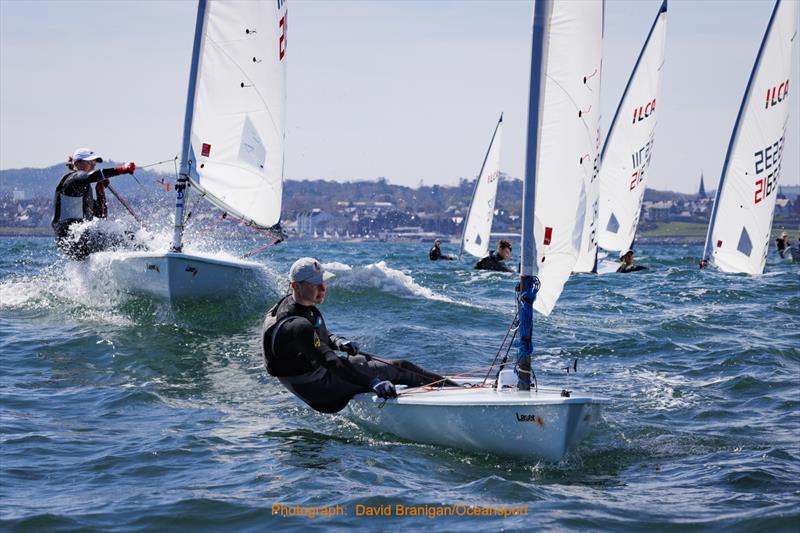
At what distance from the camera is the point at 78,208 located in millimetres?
11734

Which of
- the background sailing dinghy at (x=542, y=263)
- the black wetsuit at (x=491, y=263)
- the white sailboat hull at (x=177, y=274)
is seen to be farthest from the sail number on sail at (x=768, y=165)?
the background sailing dinghy at (x=542, y=263)

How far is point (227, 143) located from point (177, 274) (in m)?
2.31

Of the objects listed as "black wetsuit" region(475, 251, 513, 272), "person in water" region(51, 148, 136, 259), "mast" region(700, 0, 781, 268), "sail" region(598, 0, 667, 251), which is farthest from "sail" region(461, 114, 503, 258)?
"person in water" region(51, 148, 136, 259)

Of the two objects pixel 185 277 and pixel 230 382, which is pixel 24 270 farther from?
pixel 230 382

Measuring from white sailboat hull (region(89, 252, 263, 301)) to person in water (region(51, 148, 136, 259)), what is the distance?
0.50m

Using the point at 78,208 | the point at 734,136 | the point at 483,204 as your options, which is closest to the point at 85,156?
the point at 78,208

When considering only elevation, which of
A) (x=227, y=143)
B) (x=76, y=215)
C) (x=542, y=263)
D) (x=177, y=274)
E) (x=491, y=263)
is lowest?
(x=491, y=263)

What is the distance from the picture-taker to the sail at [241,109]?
1173 cm

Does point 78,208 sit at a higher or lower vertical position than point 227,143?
lower

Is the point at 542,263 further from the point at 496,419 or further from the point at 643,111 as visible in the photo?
the point at 643,111

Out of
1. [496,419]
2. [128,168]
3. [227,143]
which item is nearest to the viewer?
[496,419]

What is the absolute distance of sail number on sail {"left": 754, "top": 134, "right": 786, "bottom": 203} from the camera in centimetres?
1767

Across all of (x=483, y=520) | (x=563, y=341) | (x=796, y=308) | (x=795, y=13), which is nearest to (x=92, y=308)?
(x=563, y=341)

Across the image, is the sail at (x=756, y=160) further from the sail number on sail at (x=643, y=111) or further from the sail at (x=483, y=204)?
the sail at (x=483, y=204)
